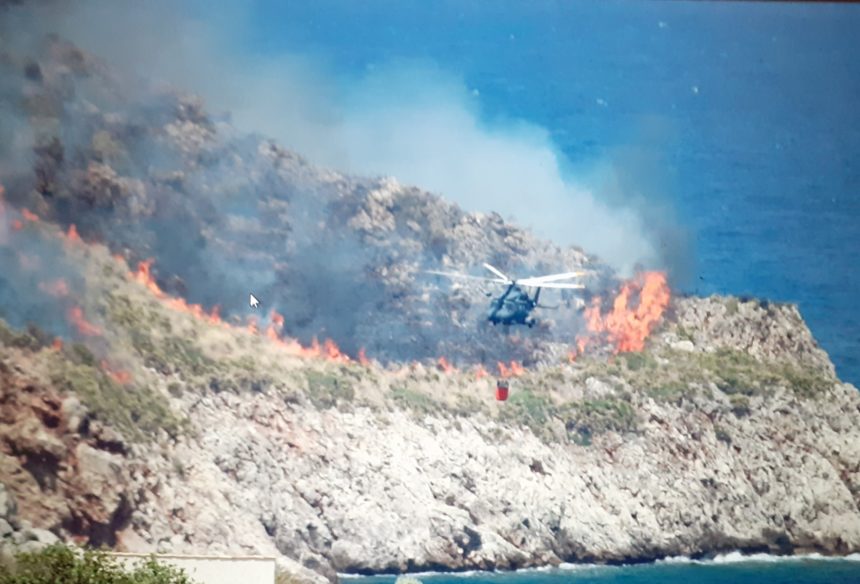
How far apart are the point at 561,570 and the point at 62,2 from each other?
23.9ft

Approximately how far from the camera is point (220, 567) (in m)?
15.0


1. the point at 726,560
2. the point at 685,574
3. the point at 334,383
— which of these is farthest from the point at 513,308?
the point at 726,560

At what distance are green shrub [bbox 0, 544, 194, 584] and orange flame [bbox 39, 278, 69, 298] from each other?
2.49m

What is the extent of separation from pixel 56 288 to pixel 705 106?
664 centimetres

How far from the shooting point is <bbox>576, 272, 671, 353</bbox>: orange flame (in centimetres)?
1656

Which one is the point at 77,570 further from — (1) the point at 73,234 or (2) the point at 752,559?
(2) the point at 752,559

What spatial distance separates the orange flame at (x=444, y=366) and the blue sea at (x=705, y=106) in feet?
7.70

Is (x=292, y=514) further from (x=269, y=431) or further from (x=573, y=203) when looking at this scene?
(x=573, y=203)

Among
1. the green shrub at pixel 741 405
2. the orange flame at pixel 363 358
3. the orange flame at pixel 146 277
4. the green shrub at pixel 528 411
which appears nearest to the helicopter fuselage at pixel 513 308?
the green shrub at pixel 528 411

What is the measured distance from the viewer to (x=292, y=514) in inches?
614

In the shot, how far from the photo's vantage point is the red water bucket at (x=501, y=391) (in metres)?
16.3

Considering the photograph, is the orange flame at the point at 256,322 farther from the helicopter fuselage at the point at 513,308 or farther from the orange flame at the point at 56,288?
the helicopter fuselage at the point at 513,308

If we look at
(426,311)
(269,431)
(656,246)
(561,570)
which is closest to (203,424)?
(269,431)

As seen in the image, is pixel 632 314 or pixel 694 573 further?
pixel 632 314
